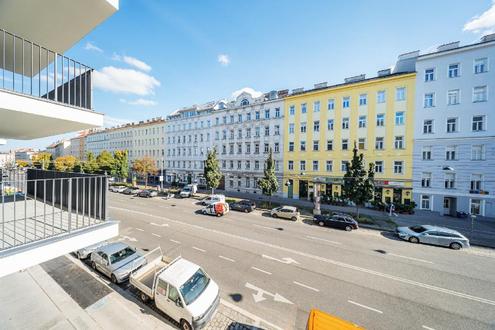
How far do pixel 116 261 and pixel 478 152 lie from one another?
1351 inches

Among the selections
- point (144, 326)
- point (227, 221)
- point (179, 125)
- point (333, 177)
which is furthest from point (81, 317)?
point (179, 125)

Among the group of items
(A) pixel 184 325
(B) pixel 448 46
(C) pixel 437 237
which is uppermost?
(B) pixel 448 46

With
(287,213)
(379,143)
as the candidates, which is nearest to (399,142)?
(379,143)

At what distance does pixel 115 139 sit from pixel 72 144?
38.1 metres

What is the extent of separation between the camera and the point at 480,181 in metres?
21.6

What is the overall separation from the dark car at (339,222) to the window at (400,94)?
17.5m

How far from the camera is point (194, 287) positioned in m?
7.19

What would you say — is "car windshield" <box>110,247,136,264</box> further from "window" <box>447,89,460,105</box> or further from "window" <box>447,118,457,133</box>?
"window" <box>447,89,460,105</box>

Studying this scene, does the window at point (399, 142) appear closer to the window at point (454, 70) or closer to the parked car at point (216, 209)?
the window at point (454, 70)

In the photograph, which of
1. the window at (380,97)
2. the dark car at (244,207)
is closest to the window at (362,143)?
the window at (380,97)

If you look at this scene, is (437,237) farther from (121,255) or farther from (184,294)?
(121,255)

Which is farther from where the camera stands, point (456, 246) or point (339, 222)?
point (339, 222)

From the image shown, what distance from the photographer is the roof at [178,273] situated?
23.2 ft

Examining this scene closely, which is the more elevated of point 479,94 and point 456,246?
point 479,94
